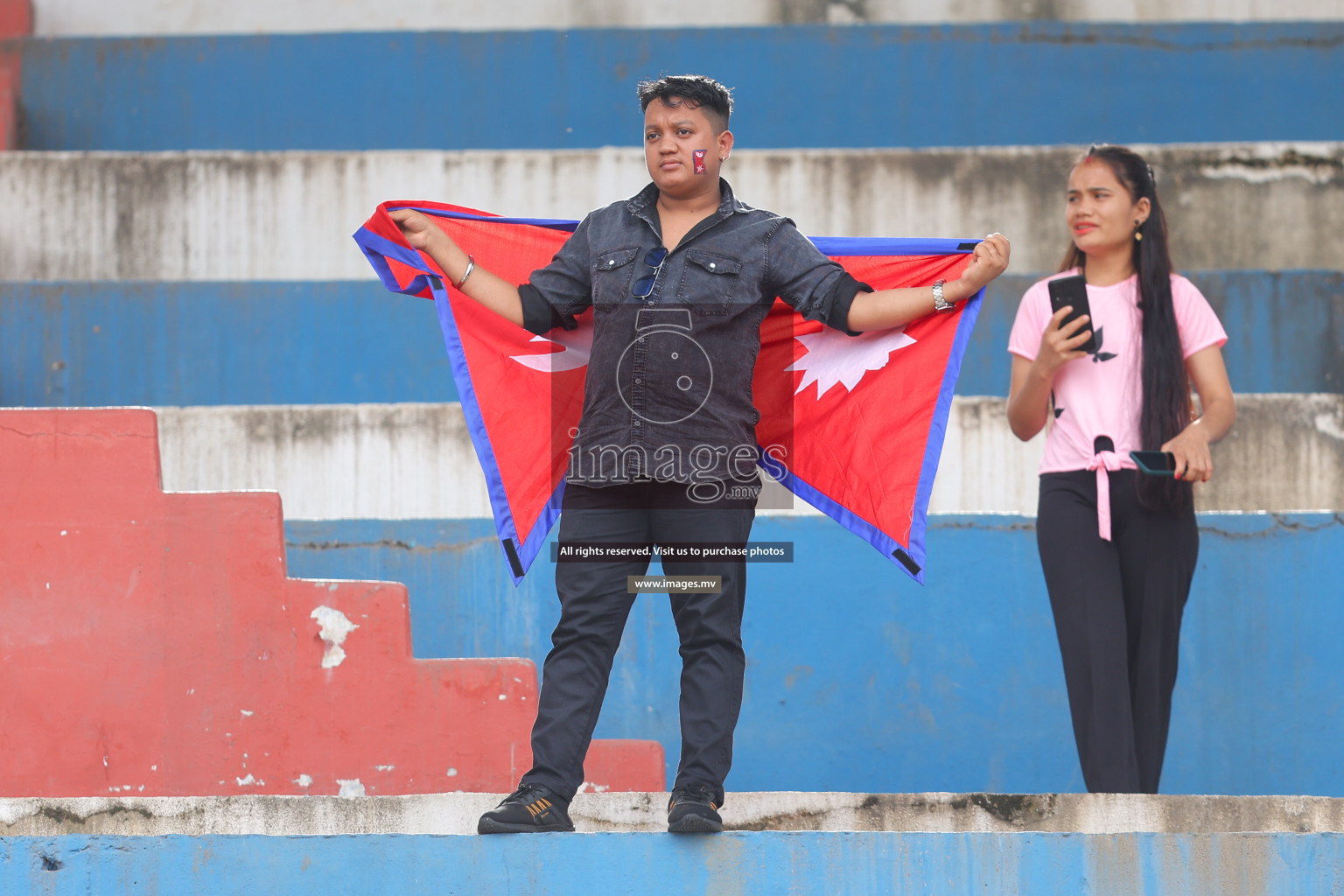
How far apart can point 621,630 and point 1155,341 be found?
1620 millimetres

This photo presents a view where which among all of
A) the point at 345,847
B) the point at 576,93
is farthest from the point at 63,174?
the point at 345,847

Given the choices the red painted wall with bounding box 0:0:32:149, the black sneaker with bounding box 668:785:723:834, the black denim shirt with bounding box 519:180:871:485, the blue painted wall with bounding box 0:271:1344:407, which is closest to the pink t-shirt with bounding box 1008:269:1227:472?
the black denim shirt with bounding box 519:180:871:485

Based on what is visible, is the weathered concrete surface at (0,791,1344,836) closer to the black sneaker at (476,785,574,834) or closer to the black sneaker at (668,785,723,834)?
the black sneaker at (476,785,574,834)

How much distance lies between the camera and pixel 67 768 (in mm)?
4324

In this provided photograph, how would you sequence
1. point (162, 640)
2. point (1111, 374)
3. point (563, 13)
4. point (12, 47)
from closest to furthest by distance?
point (1111, 374) < point (162, 640) < point (12, 47) < point (563, 13)

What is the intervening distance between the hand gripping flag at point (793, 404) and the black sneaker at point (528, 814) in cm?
87

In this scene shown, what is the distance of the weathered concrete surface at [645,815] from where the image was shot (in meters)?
3.29

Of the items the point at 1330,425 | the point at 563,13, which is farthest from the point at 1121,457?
the point at 563,13

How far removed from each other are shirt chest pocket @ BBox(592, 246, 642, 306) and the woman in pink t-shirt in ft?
3.78

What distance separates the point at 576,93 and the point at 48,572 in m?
5.16

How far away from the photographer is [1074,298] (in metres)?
3.83

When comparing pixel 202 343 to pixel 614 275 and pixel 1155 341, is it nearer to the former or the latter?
pixel 614 275

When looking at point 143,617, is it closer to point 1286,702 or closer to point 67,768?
point 67,768

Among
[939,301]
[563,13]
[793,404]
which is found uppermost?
[563,13]
